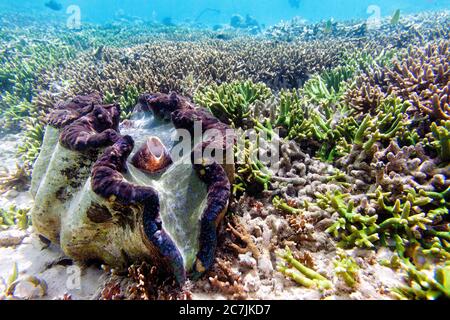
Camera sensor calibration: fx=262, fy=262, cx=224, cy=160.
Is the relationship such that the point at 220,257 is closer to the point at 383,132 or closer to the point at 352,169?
the point at 352,169

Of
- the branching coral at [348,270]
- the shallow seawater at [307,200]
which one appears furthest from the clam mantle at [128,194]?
the branching coral at [348,270]

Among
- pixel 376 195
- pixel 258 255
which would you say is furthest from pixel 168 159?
pixel 376 195

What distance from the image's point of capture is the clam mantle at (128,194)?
1657 millimetres

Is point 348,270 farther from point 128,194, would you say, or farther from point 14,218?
point 14,218

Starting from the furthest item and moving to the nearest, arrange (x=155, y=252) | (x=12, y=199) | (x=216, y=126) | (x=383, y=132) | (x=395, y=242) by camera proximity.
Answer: (x=12, y=199) < (x=383, y=132) < (x=216, y=126) < (x=395, y=242) < (x=155, y=252)

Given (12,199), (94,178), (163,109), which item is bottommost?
(12,199)

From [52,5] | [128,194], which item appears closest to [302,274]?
[128,194]

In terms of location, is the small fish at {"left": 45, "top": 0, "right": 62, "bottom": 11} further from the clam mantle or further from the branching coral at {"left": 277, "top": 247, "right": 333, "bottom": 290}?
the branching coral at {"left": 277, "top": 247, "right": 333, "bottom": 290}

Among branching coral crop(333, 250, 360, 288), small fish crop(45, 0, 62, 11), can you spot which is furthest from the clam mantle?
small fish crop(45, 0, 62, 11)

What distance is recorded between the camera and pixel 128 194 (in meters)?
1.57

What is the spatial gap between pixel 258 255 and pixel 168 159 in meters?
1.05

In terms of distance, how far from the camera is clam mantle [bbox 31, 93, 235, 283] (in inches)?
65.2

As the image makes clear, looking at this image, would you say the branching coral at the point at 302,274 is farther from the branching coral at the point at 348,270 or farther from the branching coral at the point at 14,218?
the branching coral at the point at 14,218

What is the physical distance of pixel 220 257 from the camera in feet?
6.77
